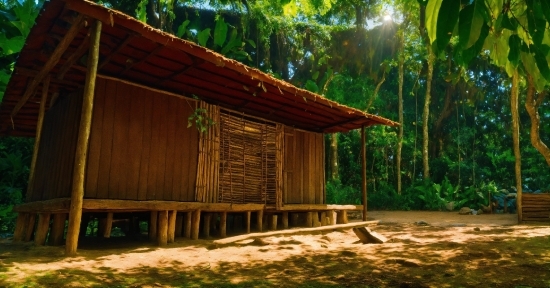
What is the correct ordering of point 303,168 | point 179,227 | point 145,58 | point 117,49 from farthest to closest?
point 303,168 → point 179,227 → point 145,58 → point 117,49

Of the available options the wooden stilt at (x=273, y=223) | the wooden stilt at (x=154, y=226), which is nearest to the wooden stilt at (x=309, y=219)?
the wooden stilt at (x=273, y=223)

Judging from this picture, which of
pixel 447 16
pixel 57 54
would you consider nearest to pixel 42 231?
pixel 57 54

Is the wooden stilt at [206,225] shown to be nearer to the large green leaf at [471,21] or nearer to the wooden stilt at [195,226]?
the wooden stilt at [195,226]

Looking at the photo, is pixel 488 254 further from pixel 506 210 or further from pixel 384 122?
pixel 506 210

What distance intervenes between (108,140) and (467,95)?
23.6 m

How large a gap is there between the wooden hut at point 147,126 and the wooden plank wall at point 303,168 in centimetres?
6

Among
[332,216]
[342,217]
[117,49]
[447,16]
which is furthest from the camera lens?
[342,217]

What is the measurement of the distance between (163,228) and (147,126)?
6.71ft

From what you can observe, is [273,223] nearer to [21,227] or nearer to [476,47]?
[21,227]

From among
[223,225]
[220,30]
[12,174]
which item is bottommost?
[223,225]

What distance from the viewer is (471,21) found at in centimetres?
134

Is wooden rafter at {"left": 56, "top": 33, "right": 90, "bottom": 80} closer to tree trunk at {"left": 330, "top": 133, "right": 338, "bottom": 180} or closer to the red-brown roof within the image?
the red-brown roof

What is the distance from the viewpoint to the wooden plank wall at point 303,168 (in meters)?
10.5

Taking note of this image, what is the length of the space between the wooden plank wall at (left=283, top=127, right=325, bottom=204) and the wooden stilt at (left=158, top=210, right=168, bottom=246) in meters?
3.84
